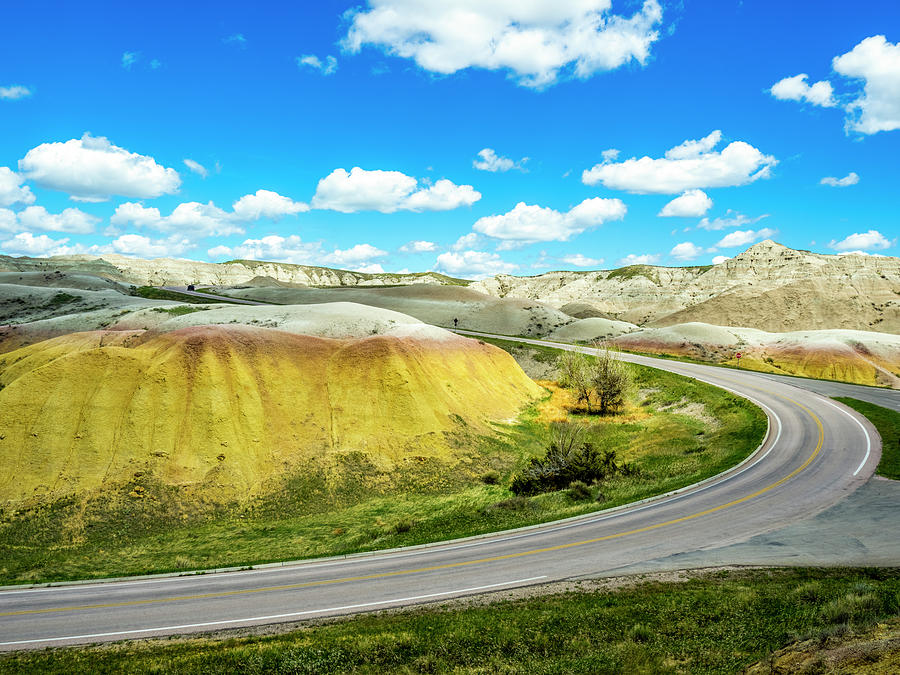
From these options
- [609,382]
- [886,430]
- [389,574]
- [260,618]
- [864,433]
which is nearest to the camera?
[260,618]

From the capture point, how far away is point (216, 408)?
111 ft

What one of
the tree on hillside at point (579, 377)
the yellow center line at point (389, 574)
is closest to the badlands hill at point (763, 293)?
the tree on hillside at point (579, 377)

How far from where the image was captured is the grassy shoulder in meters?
11.9

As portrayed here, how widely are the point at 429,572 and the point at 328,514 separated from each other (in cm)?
1249

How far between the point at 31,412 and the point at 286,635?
28711 mm

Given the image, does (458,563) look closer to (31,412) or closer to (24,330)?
(31,412)

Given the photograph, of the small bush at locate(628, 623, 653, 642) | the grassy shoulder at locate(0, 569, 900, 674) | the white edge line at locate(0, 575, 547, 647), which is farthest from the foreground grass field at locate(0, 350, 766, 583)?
the small bush at locate(628, 623, 653, 642)

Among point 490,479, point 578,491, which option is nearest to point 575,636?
point 578,491

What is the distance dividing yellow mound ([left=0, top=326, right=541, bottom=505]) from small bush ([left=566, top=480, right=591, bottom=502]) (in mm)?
11127

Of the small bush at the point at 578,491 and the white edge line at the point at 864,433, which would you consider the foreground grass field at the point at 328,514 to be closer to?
the small bush at the point at 578,491

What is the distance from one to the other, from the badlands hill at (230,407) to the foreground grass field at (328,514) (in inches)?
38.1

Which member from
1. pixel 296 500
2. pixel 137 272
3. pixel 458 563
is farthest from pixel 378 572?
pixel 137 272

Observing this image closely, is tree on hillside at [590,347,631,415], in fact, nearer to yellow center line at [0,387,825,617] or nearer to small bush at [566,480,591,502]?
small bush at [566,480,591,502]

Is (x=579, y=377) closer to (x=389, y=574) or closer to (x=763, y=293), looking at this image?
A: (x=389, y=574)
